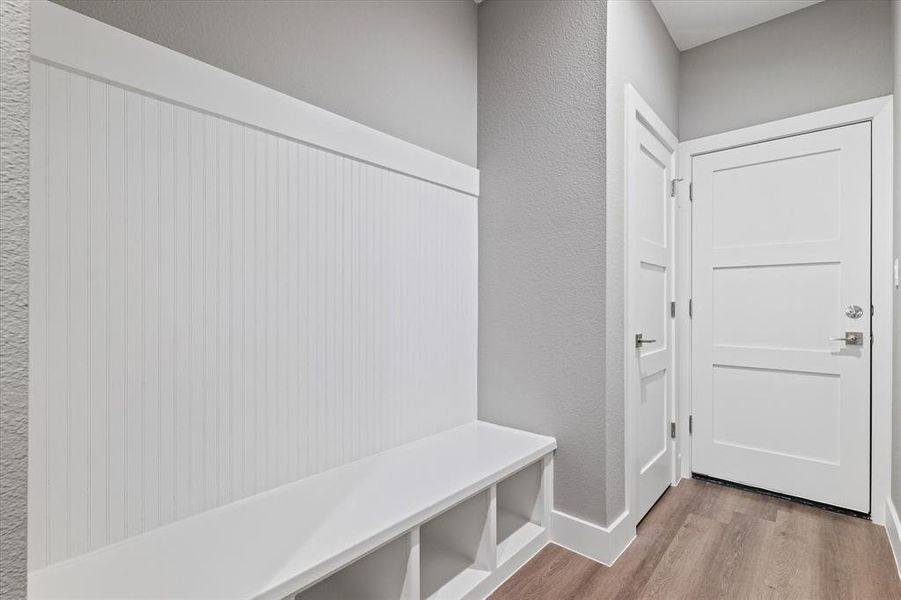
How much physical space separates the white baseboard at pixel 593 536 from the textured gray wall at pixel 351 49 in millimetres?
1719

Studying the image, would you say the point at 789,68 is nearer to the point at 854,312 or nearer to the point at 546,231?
the point at 854,312

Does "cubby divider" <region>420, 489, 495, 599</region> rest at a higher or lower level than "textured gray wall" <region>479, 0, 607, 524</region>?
lower

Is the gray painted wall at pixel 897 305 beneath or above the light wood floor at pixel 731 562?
above

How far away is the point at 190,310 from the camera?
4.21 feet

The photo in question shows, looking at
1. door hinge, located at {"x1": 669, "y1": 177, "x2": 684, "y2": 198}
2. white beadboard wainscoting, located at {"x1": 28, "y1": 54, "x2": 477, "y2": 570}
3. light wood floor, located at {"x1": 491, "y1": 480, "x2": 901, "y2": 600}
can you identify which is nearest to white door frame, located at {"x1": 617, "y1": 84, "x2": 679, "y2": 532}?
light wood floor, located at {"x1": 491, "y1": 480, "x2": 901, "y2": 600}

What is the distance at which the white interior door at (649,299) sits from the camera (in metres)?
2.03

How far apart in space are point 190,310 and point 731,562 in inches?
85.9

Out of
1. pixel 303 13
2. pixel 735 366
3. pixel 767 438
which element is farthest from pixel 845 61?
pixel 303 13

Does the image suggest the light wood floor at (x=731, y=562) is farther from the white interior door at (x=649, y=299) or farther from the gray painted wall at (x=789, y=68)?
the gray painted wall at (x=789, y=68)

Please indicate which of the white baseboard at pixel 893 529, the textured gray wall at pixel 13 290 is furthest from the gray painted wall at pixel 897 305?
the textured gray wall at pixel 13 290

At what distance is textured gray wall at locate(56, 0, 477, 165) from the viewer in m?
1.28

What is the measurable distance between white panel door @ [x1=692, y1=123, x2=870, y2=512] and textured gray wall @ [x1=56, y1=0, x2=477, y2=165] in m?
1.52

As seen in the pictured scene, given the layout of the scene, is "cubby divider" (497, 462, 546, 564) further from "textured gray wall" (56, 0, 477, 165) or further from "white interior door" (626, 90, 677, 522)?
"textured gray wall" (56, 0, 477, 165)

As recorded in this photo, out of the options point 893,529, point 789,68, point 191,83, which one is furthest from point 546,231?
point 893,529
